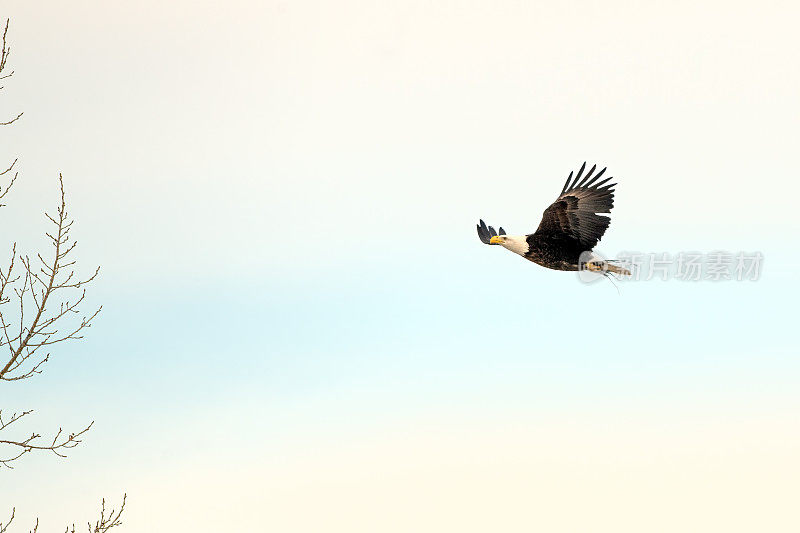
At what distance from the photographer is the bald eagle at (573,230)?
42.4 feet

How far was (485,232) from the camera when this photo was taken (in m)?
16.2

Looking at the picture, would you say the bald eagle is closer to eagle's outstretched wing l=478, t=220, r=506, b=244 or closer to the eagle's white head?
the eagle's white head

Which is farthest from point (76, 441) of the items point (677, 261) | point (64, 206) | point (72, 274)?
point (677, 261)

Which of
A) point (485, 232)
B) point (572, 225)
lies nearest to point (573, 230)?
point (572, 225)

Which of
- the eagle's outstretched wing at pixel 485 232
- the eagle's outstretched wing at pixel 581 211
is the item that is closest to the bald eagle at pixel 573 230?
the eagle's outstretched wing at pixel 581 211

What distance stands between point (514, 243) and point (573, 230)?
102 cm

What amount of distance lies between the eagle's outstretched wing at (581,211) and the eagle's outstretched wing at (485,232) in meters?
2.70

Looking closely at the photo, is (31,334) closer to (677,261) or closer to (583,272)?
(583,272)

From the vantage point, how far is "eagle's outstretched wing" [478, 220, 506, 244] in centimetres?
1594

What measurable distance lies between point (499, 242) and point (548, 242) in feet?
2.85

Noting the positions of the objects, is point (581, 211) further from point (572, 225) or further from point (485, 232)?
point (485, 232)

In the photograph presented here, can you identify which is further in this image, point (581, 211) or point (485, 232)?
point (485, 232)

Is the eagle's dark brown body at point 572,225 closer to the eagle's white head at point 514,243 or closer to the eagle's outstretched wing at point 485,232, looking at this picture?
the eagle's white head at point 514,243

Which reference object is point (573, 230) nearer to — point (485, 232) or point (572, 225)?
point (572, 225)
